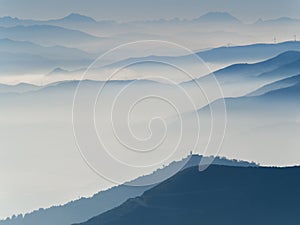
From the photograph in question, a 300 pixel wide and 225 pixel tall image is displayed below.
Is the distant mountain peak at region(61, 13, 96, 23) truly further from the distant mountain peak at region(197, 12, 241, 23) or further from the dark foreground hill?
the dark foreground hill

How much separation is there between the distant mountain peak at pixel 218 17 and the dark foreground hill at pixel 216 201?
614 millimetres

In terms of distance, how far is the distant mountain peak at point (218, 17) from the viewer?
227 centimetres

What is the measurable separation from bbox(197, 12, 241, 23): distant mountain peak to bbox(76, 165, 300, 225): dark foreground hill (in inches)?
24.2

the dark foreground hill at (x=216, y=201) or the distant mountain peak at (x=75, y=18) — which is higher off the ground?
the distant mountain peak at (x=75, y=18)

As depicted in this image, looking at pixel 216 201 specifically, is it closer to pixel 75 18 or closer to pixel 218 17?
pixel 218 17

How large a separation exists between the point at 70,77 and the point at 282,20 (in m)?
0.93

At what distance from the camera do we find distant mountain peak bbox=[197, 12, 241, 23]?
89.5 inches

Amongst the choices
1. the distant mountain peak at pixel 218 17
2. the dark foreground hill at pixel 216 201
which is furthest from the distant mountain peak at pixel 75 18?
the dark foreground hill at pixel 216 201

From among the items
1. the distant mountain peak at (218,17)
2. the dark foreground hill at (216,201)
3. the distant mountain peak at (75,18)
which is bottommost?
the dark foreground hill at (216,201)

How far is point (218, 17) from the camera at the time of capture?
229 cm

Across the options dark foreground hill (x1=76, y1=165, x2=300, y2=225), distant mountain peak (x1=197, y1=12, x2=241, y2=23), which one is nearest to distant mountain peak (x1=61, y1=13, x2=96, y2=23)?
distant mountain peak (x1=197, y1=12, x2=241, y2=23)

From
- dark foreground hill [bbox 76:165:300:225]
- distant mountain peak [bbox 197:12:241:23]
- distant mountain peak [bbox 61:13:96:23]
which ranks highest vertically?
distant mountain peak [bbox 61:13:96:23]

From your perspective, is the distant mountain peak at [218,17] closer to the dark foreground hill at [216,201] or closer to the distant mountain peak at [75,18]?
the distant mountain peak at [75,18]

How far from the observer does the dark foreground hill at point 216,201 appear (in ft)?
7.23
